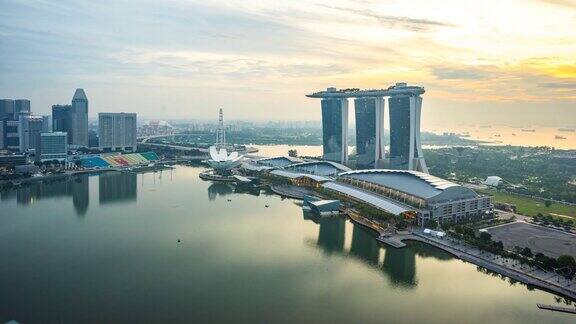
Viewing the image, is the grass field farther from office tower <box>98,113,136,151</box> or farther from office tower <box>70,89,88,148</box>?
office tower <box>70,89,88,148</box>

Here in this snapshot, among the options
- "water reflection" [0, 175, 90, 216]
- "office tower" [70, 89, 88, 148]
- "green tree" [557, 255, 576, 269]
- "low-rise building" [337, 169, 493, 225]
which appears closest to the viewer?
"green tree" [557, 255, 576, 269]

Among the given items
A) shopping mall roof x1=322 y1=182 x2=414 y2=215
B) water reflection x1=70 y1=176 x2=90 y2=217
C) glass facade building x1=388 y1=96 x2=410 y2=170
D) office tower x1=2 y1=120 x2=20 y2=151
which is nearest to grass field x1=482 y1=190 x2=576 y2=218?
glass facade building x1=388 y1=96 x2=410 y2=170

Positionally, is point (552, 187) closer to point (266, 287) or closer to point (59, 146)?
point (266, 287)

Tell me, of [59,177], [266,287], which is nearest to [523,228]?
[266,287]

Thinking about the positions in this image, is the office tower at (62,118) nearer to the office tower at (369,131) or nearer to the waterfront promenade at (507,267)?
the office tower at (369,131)

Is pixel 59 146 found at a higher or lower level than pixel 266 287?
higher

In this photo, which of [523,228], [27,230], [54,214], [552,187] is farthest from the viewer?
[552,187]

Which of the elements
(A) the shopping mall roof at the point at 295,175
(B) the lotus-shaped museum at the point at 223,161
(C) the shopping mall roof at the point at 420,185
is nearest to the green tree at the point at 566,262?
(C) the shopping mall roof at the point at 420,185
